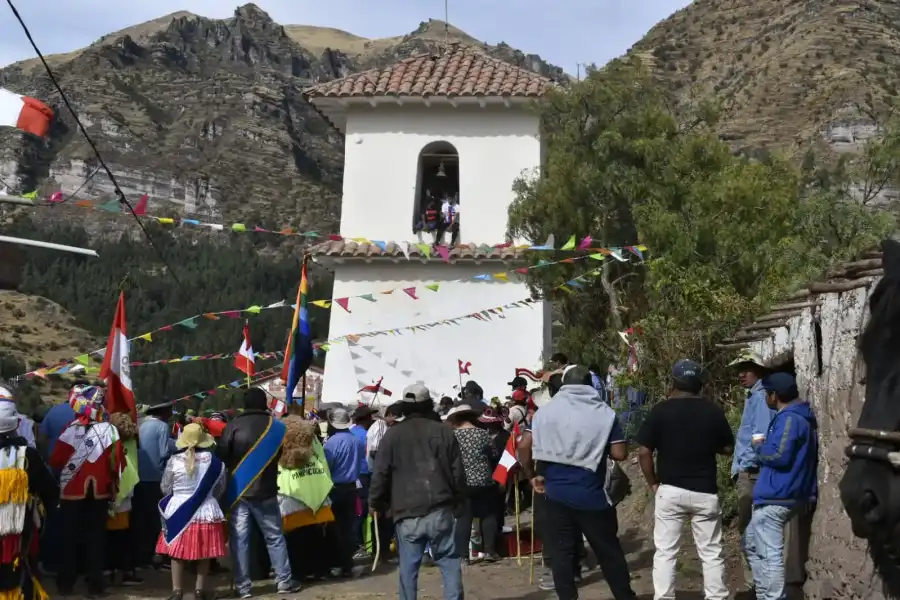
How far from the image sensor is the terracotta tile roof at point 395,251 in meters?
18.7

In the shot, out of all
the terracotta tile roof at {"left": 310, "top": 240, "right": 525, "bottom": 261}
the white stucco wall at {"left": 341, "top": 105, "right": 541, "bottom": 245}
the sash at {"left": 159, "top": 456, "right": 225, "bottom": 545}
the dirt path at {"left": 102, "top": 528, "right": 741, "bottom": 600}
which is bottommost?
the dirt path at {"left": 102, "top": 528, "right": 741, "bottom": 600}

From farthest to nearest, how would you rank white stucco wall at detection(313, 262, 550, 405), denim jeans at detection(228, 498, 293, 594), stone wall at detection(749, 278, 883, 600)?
1. white stucco wall at detection(313, 262, 550, 405)
2. denim jeans at detection(228, 498, 293, 594)
3. stone wall at detection(749, 278, 883, 600)

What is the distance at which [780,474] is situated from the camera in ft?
22.1

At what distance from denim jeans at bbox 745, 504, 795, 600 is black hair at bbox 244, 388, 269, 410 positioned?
4.67 m

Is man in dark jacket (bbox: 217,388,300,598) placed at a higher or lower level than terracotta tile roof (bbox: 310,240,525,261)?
lower

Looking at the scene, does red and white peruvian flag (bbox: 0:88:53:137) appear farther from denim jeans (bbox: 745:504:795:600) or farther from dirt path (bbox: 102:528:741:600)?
denim jeans (bbox: 745:504:795:600)

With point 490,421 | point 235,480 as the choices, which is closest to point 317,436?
point 235,480

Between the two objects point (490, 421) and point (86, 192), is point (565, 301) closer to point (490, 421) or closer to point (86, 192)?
point (490, 421)

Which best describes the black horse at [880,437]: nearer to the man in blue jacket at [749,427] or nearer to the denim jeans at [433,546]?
the man in blue jacket at [749,427]

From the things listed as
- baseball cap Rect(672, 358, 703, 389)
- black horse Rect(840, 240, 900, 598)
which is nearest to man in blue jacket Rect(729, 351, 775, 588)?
baseball cap Rect(672, 358, 703, 389)

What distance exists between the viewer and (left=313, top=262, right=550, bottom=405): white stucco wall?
1886 centimetres

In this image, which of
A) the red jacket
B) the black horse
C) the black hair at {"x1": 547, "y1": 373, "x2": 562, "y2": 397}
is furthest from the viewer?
the black hair at {"x1": 547, "y1": 373, "x2": 562, "y2": 397}

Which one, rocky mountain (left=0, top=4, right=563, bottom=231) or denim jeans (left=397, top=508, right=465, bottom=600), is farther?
rocky mountain (left=0, top=4, right=563, bottom=231)

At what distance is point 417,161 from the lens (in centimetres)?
1952
